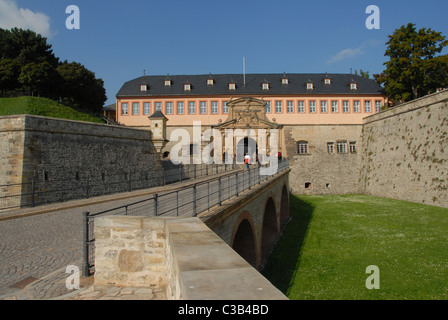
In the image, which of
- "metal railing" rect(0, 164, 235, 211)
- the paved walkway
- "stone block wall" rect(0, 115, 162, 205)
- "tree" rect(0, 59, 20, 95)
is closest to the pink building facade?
"tree" rect(0, 59, 20, 95)

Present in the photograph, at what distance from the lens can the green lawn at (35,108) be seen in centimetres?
2202

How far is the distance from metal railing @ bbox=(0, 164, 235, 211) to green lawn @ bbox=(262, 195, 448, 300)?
8.85 meters

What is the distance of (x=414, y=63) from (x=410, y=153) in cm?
1030

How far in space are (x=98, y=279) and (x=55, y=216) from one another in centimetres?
703

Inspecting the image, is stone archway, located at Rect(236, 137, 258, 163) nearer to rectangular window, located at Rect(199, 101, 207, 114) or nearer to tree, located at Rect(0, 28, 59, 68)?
rectangular window, located at Rect(199, 101, 207, 114)

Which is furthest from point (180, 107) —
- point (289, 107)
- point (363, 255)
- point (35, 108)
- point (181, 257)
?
point (181, 257)

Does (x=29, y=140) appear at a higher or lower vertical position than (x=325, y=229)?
higher

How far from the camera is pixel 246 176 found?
13.0 m

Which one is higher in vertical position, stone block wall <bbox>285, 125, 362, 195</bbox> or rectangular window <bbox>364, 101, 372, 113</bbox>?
rectangular window <bbox>364, 101, 372, 113</bbox>

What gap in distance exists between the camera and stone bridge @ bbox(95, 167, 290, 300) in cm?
235

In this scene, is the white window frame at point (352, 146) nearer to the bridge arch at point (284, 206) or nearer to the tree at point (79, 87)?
the bridge arch at point (284, 206)

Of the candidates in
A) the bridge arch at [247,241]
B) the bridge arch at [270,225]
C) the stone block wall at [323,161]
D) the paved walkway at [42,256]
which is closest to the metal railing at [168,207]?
the paved walkway at [42,256]
